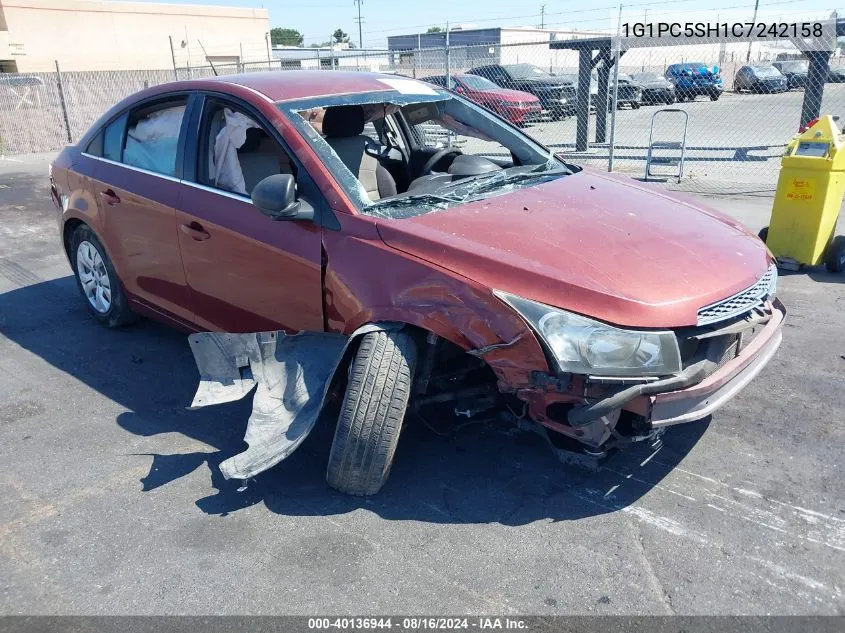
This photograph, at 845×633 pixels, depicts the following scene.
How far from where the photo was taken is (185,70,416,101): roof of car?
12.6 ft

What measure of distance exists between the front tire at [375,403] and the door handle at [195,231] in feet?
4.36

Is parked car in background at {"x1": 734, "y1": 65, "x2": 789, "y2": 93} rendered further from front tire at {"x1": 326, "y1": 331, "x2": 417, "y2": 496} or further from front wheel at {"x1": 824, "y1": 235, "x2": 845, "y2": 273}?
front tire at {"x1": 326, "y1": 331, "x2": 417, "y2": 496}

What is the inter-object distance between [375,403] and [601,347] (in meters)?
0.97

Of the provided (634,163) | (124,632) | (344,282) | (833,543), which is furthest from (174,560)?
(634,163)

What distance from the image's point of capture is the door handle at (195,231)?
389 cm

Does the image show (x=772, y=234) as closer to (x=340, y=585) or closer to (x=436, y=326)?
(x=436, y=326)

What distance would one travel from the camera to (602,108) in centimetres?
1453

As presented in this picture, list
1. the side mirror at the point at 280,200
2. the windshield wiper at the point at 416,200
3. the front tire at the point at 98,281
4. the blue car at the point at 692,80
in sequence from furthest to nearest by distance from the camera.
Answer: the blue car at the point at 692,80 < the front tire at the point at 98,281 < the windshield wiper at the point at 416,200 < the side mirror at the point at 280,200

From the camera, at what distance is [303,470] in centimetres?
346

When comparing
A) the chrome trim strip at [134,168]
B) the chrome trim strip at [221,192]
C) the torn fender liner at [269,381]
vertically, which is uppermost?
the chrome trim strip at [134,168]

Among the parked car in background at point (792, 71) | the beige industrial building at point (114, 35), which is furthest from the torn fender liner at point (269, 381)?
the beige industrial building at point (114, 35)

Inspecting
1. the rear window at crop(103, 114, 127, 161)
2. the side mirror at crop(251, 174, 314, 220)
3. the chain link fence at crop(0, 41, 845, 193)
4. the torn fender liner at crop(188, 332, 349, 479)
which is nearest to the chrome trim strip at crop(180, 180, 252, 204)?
the side mirror at crop(251, 174, 314, 220)

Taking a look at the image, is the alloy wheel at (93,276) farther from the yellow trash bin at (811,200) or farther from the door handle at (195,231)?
the yellow trash bin at (811,200)

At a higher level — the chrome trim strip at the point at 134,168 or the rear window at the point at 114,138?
the rear window at the point at 114,138
